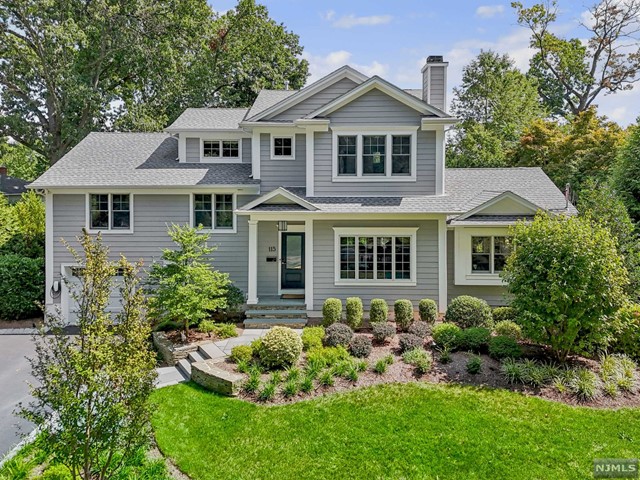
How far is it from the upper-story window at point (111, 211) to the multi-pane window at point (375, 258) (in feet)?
25.0

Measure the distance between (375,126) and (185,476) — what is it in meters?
11.1

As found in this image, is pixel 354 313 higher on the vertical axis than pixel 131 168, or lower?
lower

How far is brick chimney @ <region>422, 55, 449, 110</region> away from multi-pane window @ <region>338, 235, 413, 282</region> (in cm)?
533

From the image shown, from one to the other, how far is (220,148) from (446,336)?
11.0m

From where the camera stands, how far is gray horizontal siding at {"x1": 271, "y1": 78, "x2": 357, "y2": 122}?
1422cm

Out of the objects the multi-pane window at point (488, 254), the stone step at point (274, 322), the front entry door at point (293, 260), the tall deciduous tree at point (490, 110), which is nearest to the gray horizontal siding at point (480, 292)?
the multi-pane window at point (488, 254)

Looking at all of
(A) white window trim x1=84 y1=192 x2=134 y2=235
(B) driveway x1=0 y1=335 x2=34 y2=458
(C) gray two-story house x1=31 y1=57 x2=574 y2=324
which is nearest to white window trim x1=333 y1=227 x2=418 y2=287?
(C) gray two-story house x1=31 y1=57 x2=574 y2=324

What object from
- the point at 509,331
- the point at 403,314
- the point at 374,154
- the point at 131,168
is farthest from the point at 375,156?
the point at 131,168

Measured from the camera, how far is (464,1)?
13523 mm

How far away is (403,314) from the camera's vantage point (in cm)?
1141

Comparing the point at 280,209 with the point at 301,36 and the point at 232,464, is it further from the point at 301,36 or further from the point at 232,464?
the point at 301,36

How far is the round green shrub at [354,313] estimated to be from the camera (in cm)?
1149

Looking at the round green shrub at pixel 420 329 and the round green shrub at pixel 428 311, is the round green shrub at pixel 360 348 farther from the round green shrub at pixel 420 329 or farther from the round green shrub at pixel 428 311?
the round green shrub at pixel 428 311

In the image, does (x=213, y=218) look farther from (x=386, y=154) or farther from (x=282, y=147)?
(x=386, y=154)
